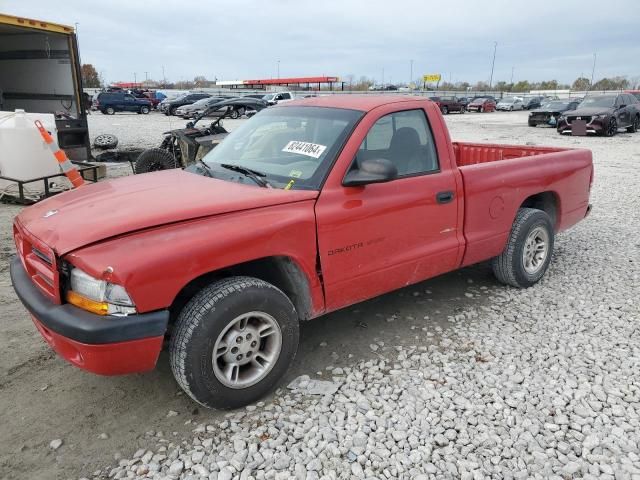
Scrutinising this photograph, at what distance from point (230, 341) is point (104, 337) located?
68 centimetres

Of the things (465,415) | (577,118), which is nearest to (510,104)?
(577,118)

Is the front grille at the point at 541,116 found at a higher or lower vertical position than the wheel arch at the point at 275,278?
higher

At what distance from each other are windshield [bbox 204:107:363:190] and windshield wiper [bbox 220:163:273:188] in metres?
0.03

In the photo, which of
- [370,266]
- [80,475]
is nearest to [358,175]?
[370,266]

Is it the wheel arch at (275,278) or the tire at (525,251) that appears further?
the tire at (525,251)

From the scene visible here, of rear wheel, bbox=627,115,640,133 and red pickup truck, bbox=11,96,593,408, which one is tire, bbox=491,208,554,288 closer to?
red pickup truck, bbox=11,96,593,408

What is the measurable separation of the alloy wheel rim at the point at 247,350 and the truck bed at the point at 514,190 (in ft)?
6.28

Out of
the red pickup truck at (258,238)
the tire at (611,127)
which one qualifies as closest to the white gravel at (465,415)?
the red pickup truck at (258,238)

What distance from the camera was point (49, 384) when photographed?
3.20m

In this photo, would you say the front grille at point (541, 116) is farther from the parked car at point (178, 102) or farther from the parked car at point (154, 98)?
the parked car at point (154, 98)

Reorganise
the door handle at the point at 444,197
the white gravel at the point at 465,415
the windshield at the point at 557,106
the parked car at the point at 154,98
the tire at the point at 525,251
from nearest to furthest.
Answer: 1. the white gravel at the point at 465,415
2. the door handle at the point at 444,197
3. the tire at the point at 525,251
4. the windshield at the point at 557,106
5. the parked car at the point at 154,98

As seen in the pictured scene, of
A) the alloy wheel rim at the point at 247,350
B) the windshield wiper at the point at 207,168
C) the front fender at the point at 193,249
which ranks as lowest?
the alloy wheel rim at the point at 247,350

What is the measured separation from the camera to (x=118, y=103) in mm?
35188

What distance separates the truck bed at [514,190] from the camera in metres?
4.08
